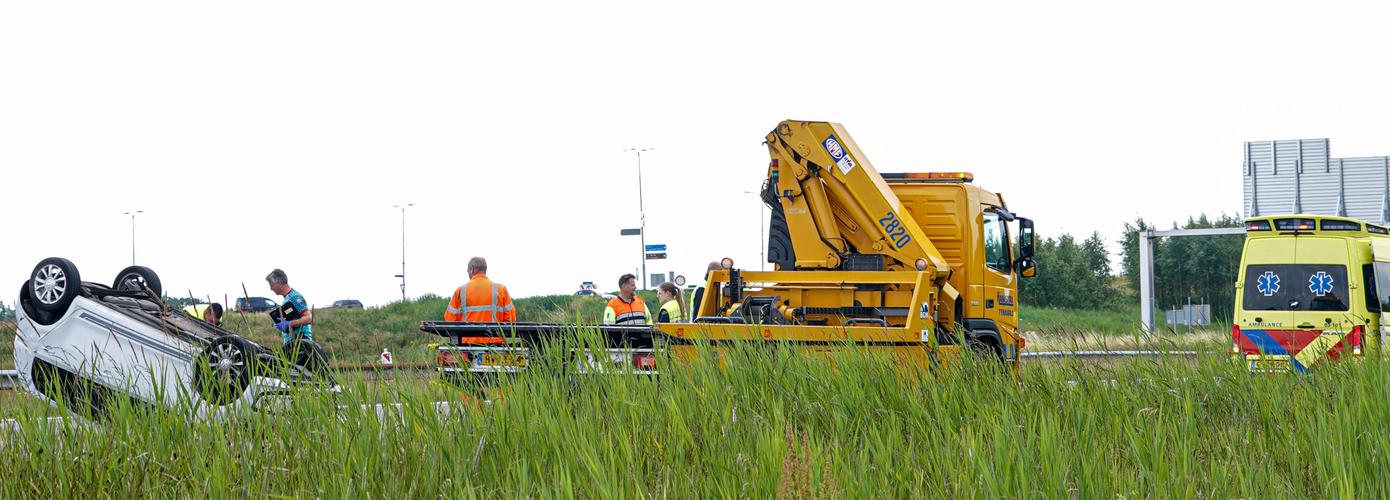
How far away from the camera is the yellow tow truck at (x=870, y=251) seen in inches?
499

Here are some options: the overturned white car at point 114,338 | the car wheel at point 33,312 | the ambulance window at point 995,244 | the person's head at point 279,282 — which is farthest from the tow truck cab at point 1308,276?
the car wheel at point 33,312

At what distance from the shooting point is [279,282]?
12.5m

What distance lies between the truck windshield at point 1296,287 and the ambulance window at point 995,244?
3.78m

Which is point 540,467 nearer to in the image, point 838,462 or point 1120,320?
point 838,462

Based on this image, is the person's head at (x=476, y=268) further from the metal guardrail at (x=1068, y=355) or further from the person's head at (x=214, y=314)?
the metal guardrail at (x=1068, y=355)

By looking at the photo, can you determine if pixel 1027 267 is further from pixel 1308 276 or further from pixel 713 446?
pixel 713 446

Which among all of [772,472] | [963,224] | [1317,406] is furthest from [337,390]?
[963,224]

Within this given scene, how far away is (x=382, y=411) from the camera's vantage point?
559 cm

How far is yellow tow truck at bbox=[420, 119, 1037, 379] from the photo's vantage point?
12672mm

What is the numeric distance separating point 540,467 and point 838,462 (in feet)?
3.51

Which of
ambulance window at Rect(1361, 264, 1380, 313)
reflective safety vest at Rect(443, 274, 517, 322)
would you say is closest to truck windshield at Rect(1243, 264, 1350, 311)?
ambulance window at Rect(1361, 264, 1380, 313)

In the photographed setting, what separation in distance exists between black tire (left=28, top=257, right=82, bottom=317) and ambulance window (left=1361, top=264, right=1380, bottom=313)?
44.2ft

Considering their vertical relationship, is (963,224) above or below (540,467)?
above

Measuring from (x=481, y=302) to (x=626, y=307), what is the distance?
8.81ft
